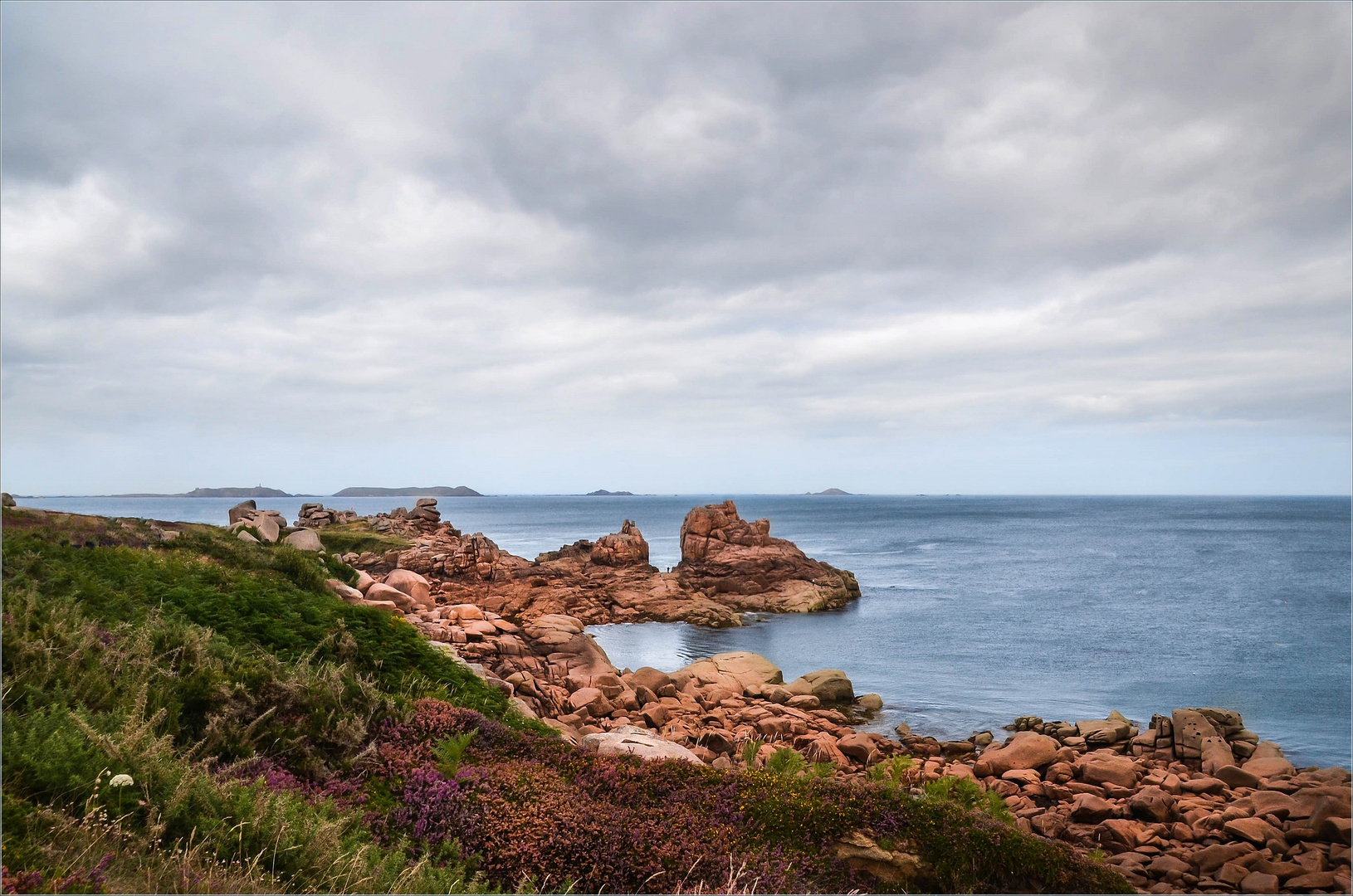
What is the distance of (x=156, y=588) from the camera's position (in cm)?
1105

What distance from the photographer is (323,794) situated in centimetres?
669

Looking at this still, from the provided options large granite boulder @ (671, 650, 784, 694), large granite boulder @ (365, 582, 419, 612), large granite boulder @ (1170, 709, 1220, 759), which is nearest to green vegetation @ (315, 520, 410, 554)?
large granite boulder @ (365, 582, 419, 612)

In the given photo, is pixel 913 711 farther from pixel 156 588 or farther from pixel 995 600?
pixel 995 600

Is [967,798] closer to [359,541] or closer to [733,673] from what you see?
[733,673]

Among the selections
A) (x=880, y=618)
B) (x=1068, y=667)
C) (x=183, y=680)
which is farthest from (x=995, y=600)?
(x=183, y=680)

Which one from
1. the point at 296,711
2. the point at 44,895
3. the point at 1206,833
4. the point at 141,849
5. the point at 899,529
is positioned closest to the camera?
the point at 44,895

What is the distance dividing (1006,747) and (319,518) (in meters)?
47.3

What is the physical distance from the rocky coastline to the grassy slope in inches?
89.8

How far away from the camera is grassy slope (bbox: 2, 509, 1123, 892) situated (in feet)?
16.5

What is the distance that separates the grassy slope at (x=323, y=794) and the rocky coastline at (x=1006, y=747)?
2.28m

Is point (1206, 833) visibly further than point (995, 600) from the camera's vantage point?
No

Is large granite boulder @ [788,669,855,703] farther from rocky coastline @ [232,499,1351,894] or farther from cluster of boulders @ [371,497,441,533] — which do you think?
cluster of boulders @ [371,497,441,533]

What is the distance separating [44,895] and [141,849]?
0.84m

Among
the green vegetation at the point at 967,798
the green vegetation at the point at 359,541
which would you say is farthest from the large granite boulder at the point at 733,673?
the green vegetation at the point at 359,541
